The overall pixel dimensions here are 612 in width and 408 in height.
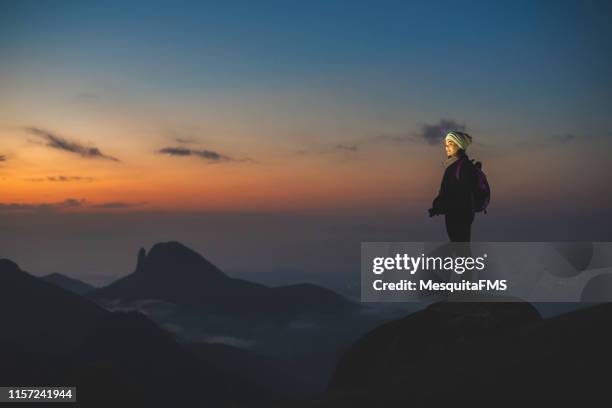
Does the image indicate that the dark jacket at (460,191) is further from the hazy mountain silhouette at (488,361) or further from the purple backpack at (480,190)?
the hazy mountain silhouette at (488,361)

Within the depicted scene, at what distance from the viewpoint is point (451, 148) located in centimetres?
1549

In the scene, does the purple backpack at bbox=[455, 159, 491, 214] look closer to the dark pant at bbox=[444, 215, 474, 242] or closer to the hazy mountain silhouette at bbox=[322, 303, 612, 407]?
the dark pant at bbox=[444, 215, 474, 242]

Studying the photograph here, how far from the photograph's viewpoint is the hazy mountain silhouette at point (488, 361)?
9.27 metres

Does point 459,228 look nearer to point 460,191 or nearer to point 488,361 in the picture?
point 460,191

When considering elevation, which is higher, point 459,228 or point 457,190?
point 457,190

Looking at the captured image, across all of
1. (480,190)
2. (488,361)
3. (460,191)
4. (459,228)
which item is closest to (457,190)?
(460,191)

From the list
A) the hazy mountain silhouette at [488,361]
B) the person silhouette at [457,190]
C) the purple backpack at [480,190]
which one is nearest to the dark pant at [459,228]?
the person silhouette at [457,190]

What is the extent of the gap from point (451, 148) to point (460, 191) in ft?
3.62

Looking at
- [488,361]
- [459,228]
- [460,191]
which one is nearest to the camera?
[488,361]

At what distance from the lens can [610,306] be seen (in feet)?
41.2

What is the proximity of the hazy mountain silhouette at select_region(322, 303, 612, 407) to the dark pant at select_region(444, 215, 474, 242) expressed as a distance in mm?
1721

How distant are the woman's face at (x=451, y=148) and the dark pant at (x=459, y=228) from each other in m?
1.57

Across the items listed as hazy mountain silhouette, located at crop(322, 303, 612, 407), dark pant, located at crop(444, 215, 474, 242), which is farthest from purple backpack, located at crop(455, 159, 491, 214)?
hazy mountain silhouette, located at crop(322, 303, 612, 407)

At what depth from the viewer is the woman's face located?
50.7ft
